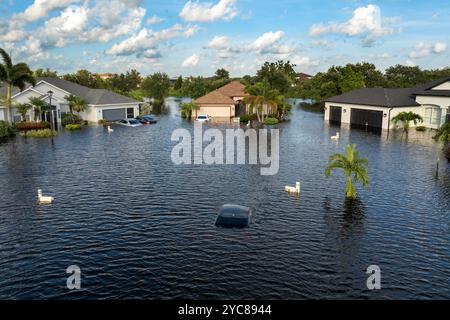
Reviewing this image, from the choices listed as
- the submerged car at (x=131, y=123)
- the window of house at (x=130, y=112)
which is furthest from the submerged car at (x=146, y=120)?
the window of house at (x=130, y=112)

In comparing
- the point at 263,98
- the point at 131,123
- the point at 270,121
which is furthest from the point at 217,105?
the point at 131,123

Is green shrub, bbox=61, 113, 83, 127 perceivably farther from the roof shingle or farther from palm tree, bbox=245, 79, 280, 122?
palm tree, bbox=245, 79, 280, 122

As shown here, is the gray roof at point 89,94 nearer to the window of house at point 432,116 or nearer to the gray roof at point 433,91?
the gray roof at point 433,91

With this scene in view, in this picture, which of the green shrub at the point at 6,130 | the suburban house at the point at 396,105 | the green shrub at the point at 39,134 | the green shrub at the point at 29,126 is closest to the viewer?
the green shrub at the point at 6,130

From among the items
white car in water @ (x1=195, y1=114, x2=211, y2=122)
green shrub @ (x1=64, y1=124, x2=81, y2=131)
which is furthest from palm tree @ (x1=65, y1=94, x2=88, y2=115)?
white car in water @ (x1=195, y1=114, x2=211, y2=122)

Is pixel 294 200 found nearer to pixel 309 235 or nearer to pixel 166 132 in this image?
pixel 309 235

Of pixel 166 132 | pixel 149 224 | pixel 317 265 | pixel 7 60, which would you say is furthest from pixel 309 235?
pixel 7 60
